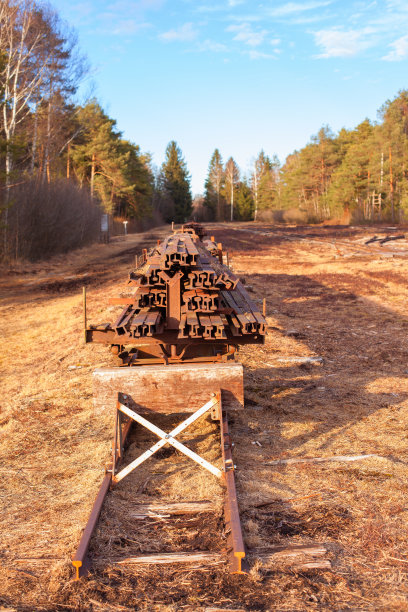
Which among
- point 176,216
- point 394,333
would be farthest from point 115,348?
point 176,216

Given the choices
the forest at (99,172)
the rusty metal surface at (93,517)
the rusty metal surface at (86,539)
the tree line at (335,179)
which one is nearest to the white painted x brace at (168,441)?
the rusty metal surface at (93,517)

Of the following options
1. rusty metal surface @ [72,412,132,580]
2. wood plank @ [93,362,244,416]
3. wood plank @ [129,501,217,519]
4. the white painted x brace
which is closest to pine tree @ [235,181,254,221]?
wood plank @ [93,362,244,416]

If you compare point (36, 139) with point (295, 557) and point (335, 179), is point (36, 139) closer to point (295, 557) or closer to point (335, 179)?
point (295, 557)

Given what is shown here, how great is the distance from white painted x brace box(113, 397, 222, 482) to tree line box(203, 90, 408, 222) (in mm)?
38252

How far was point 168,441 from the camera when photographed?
14.1ft

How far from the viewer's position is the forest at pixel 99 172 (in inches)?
901

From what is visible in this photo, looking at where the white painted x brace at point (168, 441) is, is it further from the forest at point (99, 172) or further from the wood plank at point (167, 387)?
the forest at point (99, 172)

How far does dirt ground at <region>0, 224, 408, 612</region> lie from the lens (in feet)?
9.55

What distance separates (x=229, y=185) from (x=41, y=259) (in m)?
76.1

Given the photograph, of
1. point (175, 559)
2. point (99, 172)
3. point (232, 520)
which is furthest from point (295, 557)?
point (99, 172)

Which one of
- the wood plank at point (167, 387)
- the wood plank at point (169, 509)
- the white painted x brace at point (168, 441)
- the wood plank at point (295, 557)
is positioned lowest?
the wood plank at point (169, 509)

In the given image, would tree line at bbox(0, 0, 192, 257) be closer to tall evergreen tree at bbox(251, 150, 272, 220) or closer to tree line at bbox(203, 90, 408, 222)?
tree line at bbox(203, 90, 408, 222)

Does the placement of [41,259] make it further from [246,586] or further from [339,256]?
[246,586]

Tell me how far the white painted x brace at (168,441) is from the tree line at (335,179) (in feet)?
126
